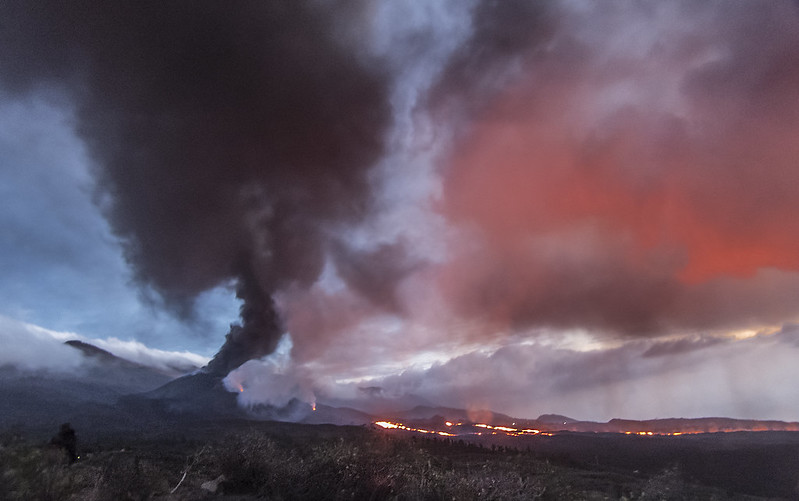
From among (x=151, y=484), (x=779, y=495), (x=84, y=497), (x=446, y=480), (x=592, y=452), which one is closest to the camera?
(x=84, y=497)

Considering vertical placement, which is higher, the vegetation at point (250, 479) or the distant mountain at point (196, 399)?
the distant mountain at point (196, 399)

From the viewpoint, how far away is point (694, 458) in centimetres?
8506

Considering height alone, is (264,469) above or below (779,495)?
above

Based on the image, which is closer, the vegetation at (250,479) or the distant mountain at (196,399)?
the vegetation at (250,479)

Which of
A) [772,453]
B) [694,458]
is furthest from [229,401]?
→ [772,453]

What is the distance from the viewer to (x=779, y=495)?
5469cm

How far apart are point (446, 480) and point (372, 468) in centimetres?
289

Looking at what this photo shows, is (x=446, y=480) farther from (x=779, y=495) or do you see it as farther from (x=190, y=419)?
(x=190, y=419)

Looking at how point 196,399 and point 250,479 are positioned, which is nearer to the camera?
point 250,479

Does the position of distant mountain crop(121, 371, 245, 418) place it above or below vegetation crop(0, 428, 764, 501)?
above

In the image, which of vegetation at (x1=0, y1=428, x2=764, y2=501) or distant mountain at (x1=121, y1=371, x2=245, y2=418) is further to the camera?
distant mountain at (x1=121, y1=371, x2=245, y2=418)

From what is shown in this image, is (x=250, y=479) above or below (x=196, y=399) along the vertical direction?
below

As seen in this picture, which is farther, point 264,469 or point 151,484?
point 264,469

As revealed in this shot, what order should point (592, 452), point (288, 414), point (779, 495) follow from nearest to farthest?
point (779, 495) < point (592, 452) < point (288, 414)
